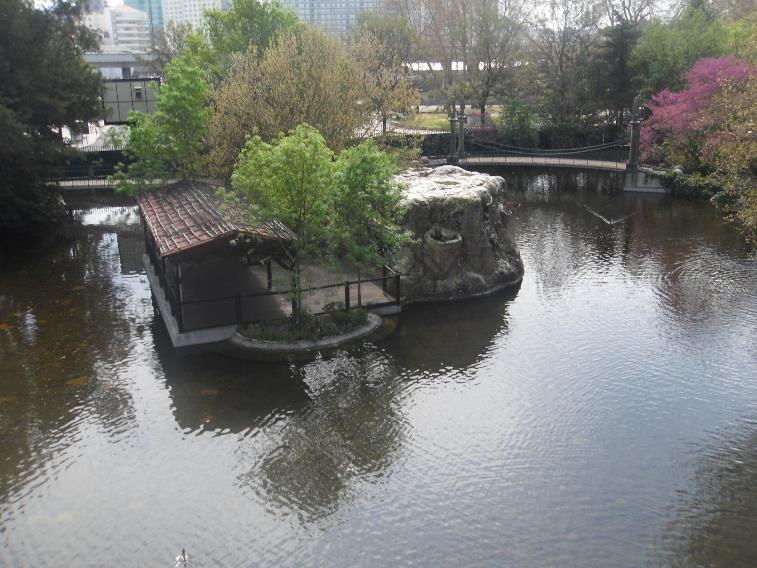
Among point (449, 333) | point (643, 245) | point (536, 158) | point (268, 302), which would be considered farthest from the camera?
point (536, 158)

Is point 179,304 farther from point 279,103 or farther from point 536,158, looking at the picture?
point 536,158

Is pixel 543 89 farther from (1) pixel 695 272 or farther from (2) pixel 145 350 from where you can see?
(2) pixel 145 350

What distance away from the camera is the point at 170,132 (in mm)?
32156

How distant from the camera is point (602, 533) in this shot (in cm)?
1387

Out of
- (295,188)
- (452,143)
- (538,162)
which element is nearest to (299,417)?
(295,188)

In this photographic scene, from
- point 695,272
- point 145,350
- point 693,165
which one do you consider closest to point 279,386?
point 145,350

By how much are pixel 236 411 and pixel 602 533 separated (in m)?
9.45

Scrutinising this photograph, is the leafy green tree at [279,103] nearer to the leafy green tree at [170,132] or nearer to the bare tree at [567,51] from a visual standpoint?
the leafy green tree at [170,132]

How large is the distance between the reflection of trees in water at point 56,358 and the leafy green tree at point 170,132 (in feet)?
14.2

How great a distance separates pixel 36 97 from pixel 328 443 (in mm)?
26553

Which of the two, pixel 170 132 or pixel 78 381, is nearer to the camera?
pixel 78 381

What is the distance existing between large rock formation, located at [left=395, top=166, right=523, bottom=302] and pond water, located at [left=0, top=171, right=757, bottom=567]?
1090 mm

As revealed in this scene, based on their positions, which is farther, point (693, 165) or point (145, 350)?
point (693, 165)

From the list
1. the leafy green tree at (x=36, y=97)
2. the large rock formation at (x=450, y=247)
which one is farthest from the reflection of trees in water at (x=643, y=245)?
the leafy green tree at (x=36, y=97)
